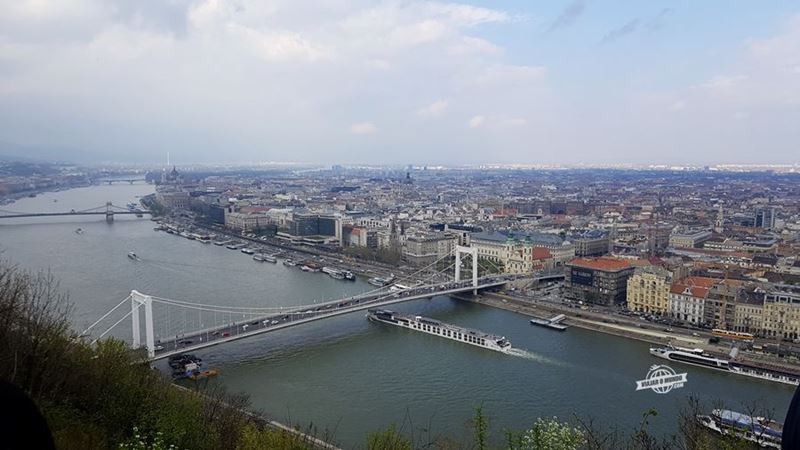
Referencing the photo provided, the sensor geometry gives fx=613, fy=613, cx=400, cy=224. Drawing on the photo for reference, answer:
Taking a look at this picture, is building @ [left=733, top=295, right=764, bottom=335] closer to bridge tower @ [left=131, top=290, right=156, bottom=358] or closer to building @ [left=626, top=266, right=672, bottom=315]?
building @ [left=626, top=266, right=672, bottom=315]

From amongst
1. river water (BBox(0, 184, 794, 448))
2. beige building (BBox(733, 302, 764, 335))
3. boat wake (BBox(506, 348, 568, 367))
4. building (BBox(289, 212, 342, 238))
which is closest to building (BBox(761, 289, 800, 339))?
beige building (BBox(733, 302, 764, 335))

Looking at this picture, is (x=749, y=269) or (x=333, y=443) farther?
(x=749, y=269)

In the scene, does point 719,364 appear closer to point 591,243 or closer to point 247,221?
point 591,243

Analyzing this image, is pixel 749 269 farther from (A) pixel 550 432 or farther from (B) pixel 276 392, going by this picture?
(A) pixel 550 432

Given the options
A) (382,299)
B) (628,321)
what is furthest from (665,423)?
(382,299)

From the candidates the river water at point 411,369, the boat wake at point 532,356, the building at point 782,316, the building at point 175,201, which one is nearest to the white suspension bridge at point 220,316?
the river water at point 411,369

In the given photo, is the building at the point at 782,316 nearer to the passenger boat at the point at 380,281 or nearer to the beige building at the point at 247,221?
the passenger boat at the point at 380,281

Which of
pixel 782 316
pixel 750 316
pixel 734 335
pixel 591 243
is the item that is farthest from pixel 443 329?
pixel 591 243
